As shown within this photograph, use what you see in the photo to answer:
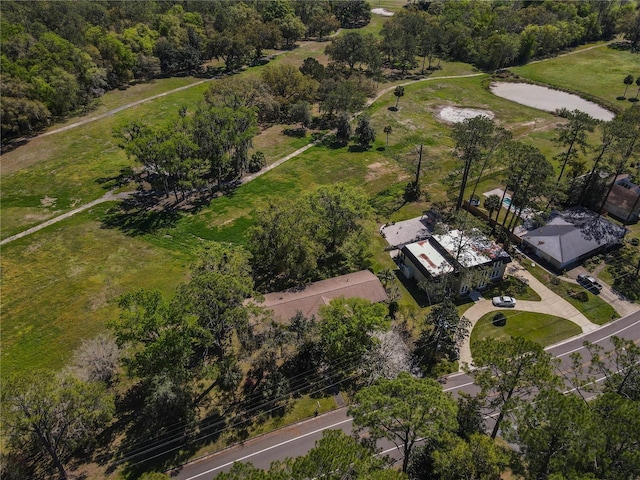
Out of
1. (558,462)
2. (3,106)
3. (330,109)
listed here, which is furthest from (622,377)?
(3,106)

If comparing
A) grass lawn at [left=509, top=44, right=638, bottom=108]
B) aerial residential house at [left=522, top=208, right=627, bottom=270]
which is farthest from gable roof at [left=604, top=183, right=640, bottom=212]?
grass lawn at [left=509, top=44, right=638, bottom=108]

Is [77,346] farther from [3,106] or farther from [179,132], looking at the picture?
[3,106]

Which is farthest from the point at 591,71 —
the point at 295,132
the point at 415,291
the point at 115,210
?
the point at 115,210

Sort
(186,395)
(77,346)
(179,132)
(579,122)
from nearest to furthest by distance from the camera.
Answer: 1. (186,395)
2. (77,346)
3. (579,122)
4. (179,132)

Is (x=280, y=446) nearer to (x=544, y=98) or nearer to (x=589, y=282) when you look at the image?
(x=589, y=282)

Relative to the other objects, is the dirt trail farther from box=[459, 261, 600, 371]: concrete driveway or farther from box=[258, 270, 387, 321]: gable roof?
box=[459, 261, 600, 371]: concrete driveway
